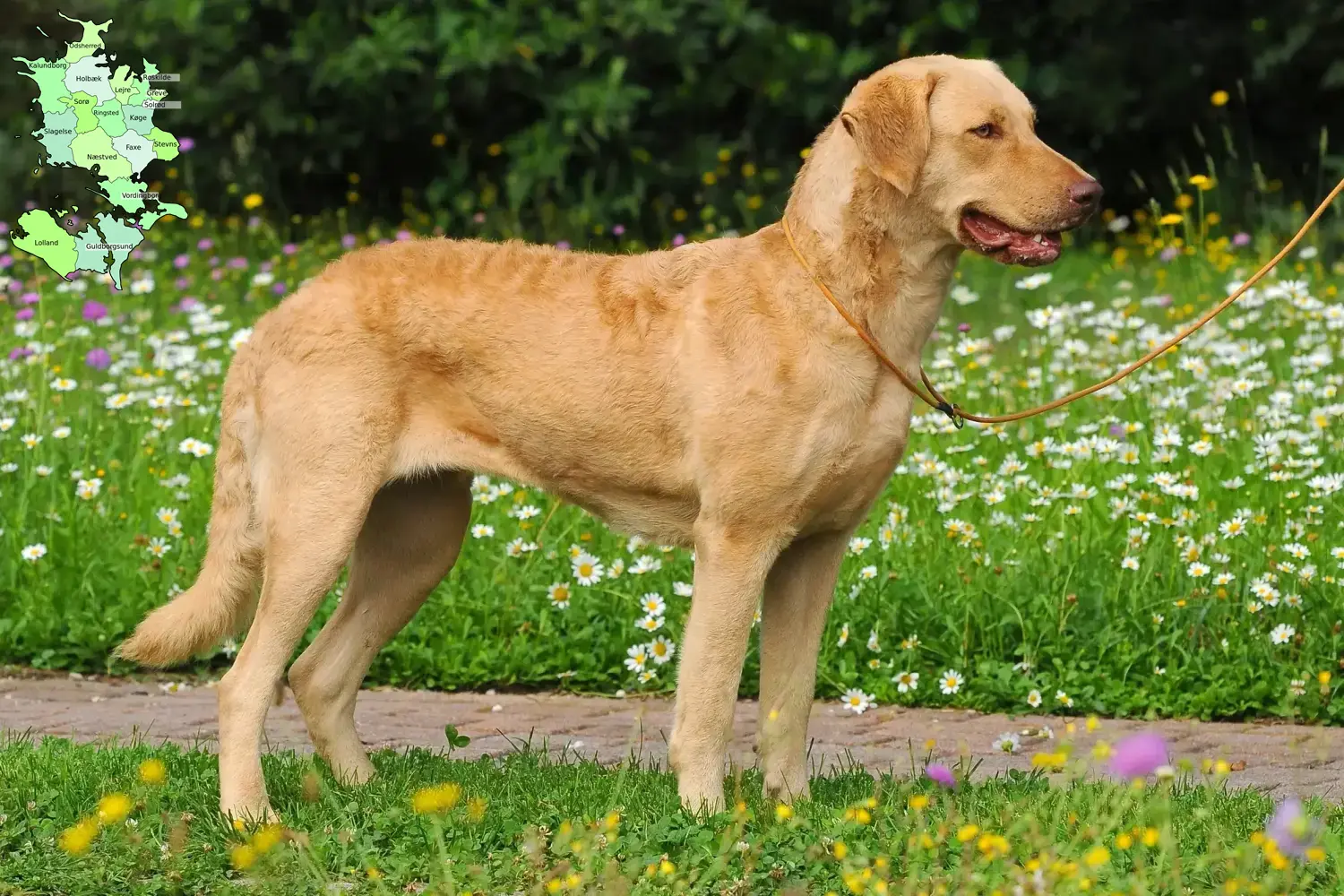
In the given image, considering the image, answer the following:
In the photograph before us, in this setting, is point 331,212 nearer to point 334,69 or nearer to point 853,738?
point 334,69

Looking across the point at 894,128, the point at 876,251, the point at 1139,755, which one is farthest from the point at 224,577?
the point at 1139,755

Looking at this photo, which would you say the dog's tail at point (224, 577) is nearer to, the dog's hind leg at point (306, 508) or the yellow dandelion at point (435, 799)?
the dog's hind leg at point (306, 508)

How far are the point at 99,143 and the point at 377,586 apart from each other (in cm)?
480

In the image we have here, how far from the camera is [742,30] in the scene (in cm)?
1324

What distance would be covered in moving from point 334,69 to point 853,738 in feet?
29.3

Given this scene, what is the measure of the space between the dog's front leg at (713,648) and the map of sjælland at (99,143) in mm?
5273

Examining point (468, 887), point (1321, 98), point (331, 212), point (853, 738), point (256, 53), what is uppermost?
point (1321, 98)

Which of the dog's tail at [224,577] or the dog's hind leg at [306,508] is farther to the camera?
the dog's tail at [224,577]

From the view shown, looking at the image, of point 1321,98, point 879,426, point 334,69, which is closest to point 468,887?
point 879,426

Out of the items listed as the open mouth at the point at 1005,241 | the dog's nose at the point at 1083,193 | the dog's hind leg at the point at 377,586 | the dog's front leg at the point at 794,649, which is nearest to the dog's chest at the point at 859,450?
the dog's front leg at the point at 794,649

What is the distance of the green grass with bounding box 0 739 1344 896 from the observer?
11.4ft

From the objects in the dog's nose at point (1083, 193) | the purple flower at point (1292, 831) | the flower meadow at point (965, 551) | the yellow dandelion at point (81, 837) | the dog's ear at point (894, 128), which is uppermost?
the dog's ear at point (894, 128)

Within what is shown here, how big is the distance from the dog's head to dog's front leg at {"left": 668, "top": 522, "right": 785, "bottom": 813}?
913 mm

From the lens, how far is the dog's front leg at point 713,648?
415 cm
